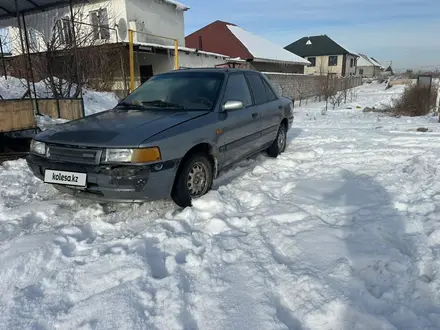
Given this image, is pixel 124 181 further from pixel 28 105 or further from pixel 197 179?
pixel 28 105

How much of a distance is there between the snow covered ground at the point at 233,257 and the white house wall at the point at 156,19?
52.6 ft

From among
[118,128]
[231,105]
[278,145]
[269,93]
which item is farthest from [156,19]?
[118,128]

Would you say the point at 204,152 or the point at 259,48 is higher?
the point at 259,48

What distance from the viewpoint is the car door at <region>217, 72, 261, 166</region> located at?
13.4 ft

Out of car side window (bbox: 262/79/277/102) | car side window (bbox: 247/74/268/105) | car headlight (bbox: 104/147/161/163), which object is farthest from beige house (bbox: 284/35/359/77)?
car headlight (bbox: 104/147/161/163)

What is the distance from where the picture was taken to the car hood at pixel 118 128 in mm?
3066

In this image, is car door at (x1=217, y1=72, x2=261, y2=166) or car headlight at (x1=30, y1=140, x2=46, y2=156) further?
car door at (x1=217, y1=72, x2=261, y2=166)

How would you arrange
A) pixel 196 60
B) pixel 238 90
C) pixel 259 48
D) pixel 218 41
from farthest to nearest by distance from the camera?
1. pixel 218 41
2. pixel 259 48
3. pixel 196 60
4. pixel 238 90

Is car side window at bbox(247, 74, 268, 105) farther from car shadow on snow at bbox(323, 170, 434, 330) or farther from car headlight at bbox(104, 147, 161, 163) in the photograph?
car headlight at bbox(104, 147, 161, 163)

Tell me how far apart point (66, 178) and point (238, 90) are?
8.57 feet

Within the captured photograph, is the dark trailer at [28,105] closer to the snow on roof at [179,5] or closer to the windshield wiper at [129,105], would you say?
the windshield wiper at [129,105]

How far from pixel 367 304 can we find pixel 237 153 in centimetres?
270

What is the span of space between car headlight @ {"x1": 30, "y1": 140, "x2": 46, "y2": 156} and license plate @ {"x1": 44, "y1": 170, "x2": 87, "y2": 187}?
0.85 feet

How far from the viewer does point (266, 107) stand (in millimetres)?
5285
